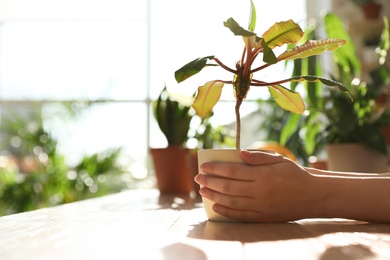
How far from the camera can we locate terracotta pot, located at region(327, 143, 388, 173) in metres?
1.88

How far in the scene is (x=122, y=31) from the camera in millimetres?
4465

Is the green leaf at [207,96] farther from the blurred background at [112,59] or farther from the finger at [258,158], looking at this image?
the blurred background at [112,59]

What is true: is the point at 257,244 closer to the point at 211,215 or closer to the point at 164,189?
the point at 211,215

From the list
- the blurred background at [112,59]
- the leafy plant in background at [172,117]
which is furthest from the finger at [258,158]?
the blurred background at [112,59]

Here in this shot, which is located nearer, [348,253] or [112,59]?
[348,253]

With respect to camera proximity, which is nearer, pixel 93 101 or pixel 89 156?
pixel 89 156

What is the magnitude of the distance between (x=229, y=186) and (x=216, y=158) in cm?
A: 6

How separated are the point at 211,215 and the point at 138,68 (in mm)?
3666

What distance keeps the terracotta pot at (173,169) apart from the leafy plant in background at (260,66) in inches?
41.7

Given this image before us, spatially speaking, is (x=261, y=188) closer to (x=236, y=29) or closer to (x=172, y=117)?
(x=236, y=29)

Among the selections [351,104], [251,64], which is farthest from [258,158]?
[351,104]

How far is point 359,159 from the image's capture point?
6.17 feet

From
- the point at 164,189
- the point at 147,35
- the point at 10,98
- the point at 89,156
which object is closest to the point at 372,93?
the point at 164,189

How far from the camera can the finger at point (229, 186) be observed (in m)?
0.77
